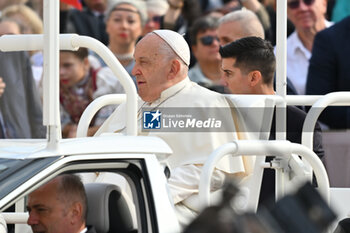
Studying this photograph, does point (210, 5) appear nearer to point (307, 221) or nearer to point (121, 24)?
point (121, 24)

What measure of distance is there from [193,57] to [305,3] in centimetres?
108

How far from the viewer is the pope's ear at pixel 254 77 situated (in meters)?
5.68

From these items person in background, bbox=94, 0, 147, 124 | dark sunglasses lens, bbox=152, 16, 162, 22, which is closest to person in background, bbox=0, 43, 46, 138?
person in background, bbox=94, 0, 147, 124

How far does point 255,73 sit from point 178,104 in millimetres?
464

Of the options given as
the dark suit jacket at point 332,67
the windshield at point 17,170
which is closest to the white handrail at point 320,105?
the windshield at point 17,170

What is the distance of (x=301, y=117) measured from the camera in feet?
18.2

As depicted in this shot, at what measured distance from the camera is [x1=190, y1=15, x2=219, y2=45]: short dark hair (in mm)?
8545

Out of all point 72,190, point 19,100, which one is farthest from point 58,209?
point 19,100

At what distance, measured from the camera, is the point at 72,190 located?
164 inches

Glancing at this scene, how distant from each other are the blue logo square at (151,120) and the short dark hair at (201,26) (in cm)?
326

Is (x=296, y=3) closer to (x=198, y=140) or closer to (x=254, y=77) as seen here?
(x=254, y=77)

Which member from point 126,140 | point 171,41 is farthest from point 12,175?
point 171,41

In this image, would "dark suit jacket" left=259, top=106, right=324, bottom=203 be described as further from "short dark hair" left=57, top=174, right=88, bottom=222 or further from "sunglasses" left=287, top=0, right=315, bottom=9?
"sunglasses" left=287, top=0, right=315, bottom=9

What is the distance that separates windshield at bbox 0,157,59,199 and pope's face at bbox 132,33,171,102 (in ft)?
5.56
